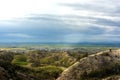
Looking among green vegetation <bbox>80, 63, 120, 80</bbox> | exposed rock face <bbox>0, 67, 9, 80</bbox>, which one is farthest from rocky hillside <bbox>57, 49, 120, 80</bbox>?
exposed rock face <bbox>0, 67, 9, 80</bbox>

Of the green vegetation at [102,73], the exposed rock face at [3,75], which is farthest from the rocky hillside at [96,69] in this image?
the exposed rock face at [3,75]

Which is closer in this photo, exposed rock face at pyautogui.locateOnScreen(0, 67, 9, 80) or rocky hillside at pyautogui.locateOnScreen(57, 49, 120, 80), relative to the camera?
exposed rock face at pyautogui.locateOnScreen(0, 67, 9, 80)

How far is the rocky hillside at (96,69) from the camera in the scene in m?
164

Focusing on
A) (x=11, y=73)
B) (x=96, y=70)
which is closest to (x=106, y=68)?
(x=96, y=70)

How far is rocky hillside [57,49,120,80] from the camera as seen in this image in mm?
164000

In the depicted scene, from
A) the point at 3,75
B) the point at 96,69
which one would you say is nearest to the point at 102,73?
the point at 96,69

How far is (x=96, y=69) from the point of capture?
170 m

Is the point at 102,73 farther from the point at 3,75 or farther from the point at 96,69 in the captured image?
the point at 3,75

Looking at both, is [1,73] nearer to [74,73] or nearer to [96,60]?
[74,73]

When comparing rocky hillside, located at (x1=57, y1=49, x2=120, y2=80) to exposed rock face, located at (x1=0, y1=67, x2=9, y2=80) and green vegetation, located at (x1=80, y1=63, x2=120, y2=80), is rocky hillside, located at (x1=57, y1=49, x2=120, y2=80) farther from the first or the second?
exposed rock face, located at (x1=0, y1=67, x2=9, y2=80)

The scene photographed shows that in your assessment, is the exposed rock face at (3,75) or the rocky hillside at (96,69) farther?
the rocky hillside at (96,69)

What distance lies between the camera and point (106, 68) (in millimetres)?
171125

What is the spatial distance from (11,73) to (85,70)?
43.7 metres

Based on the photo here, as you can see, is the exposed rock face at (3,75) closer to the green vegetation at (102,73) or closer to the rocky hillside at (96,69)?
the rocky hillside at (96,69)
